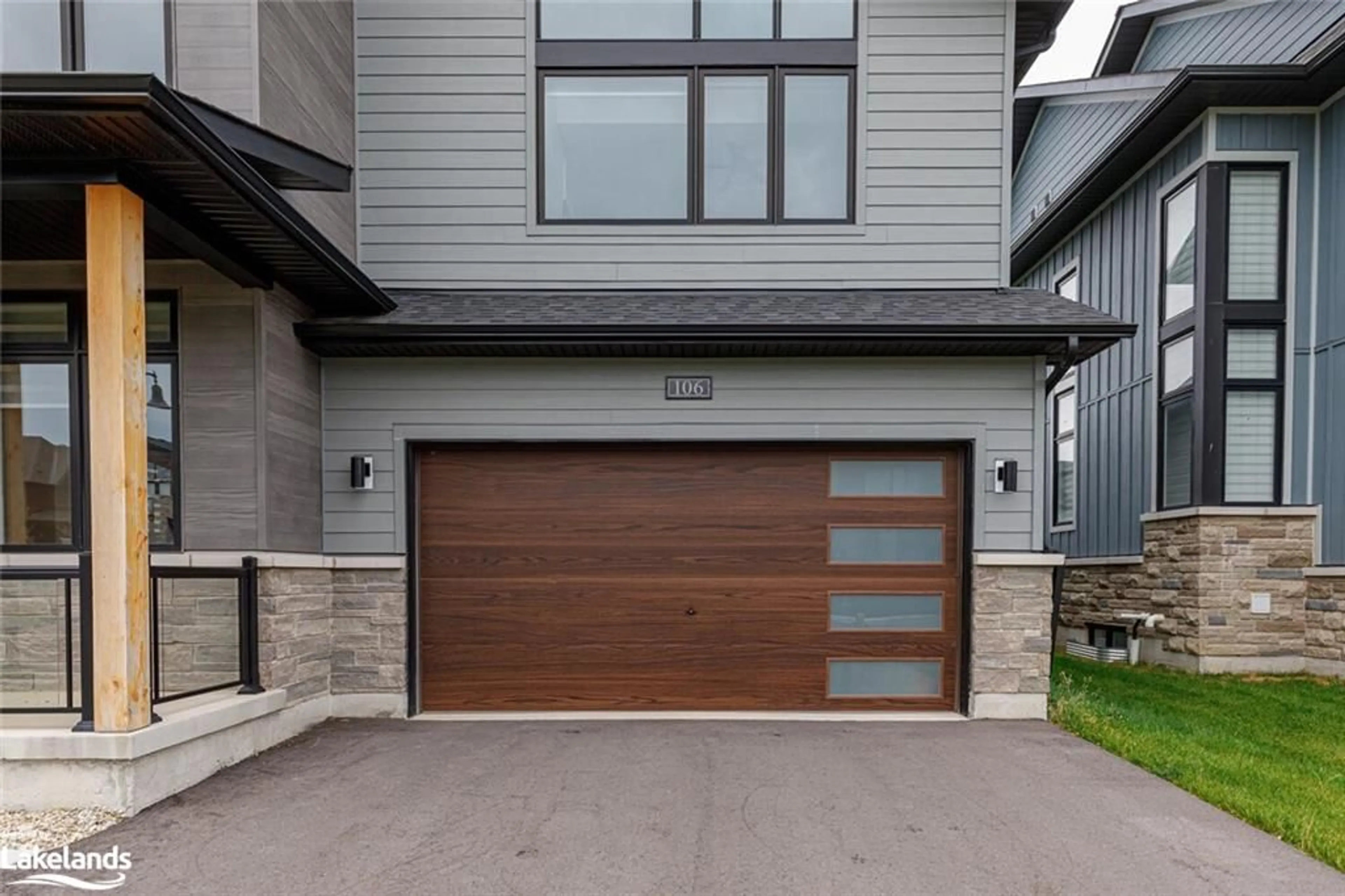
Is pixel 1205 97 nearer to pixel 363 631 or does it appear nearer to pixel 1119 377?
pixel 1119 377

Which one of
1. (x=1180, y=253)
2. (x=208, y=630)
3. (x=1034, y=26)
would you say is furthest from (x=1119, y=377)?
(x=208, y=630)

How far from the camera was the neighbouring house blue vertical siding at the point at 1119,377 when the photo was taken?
8930 mm

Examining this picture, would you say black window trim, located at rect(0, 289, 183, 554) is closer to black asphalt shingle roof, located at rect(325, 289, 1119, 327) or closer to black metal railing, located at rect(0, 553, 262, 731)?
black metal railing, located at rect(0, 553, 262, 731)

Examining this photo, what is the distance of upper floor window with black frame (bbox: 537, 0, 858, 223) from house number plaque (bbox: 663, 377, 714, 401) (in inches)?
52.7

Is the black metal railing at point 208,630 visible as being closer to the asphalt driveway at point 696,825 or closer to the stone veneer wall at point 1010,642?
the asphalt driveway at point 696,825

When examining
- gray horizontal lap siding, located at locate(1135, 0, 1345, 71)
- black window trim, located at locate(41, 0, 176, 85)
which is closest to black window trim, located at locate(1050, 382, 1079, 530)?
gray horizontal lap siding, located at locate(1135, 0, 1345, 71)

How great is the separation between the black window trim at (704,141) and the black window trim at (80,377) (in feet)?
9.10

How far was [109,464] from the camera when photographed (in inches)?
147

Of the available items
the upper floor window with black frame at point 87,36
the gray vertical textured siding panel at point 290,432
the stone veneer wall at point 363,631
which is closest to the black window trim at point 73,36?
the upper floor window with black frame at point 87,36

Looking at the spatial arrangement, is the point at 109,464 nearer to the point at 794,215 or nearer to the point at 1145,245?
the point at 794,215

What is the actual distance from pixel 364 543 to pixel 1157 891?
5128mm

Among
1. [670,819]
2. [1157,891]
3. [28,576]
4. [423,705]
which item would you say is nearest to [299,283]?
[28,576]

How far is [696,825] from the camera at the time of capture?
12.2 ft

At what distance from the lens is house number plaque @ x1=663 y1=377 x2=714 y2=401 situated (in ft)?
19.1
